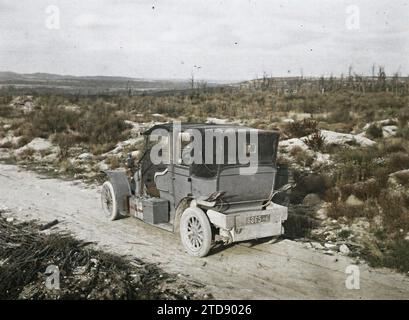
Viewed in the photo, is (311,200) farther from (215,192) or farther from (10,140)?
(10,140)

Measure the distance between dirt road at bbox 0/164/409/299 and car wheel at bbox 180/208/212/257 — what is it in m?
0.15

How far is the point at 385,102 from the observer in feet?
97.3

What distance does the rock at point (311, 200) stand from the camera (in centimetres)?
1073

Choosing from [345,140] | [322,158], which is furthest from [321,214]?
[345,140]

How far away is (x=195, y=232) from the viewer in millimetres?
7332

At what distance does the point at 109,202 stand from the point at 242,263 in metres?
3.91

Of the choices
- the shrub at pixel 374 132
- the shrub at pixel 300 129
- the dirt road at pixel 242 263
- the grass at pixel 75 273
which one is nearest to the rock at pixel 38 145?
the dirt road at pixel 242 263

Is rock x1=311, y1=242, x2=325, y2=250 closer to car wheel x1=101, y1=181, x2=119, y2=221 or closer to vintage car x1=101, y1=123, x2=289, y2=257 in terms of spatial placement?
A: vintage car x1=101, y1=123, x2=289, y2=257

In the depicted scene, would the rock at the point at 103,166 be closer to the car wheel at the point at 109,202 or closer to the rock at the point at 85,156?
the rock at the point at 85,156

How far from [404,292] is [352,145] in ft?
36.3

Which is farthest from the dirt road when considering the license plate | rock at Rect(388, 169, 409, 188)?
rock at Rect(388, 169, 409, 188)

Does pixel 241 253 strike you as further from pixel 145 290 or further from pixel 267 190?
pixel 145 290
